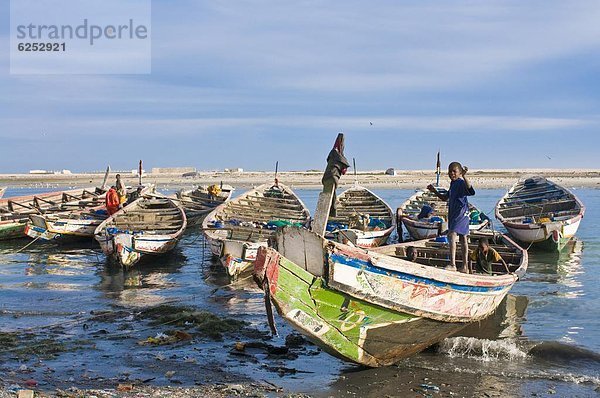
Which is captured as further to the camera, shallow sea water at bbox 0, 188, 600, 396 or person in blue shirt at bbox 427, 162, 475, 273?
person in blue shirt at bbox 427, 162, 475, 273

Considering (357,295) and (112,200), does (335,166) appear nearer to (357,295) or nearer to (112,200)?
(357,295)

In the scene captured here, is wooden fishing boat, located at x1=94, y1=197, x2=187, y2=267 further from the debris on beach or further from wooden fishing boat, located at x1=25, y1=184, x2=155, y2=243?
the debris on beach

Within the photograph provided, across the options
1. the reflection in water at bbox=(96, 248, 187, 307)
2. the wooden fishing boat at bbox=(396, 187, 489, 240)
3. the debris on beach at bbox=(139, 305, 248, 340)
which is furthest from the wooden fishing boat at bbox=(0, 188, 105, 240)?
the wooden fishing boat at bbox=(396, 187, 489, 240)

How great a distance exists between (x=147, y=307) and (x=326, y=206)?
21.8 feet

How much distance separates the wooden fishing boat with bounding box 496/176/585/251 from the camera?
20516 millimetres

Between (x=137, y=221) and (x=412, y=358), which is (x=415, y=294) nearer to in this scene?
(x=412, y=358)

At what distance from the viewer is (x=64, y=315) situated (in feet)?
41.9

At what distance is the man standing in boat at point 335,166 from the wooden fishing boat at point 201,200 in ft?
65.0

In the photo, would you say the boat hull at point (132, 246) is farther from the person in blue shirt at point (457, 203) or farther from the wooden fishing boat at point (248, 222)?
the person in blue shirt at point (457, 203)

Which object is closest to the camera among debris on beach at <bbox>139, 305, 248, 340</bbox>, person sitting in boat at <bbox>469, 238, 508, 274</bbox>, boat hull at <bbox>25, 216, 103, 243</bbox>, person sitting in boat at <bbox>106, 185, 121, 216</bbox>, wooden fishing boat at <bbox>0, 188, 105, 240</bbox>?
debris on beach at <bbox>139, 305, 248, 340</bbox>

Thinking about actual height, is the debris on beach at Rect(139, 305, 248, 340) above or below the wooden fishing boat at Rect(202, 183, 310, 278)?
below

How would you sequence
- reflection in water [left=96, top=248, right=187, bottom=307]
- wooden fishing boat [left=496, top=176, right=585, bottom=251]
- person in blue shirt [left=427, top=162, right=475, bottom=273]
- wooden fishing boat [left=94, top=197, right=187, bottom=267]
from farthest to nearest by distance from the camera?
1. wooden fishing boat [left=496, top=176, right=585, bottom=251]
2. wooden fishing boat [left=94, top=197, right=187, bottom=267]
3. reflection in water [left=96, top=248, right=187, bottom=307]
4. person in blue shirt [left=427, top=162, right=475, bottom=273]

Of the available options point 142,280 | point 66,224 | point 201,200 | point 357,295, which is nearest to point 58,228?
point 66,224

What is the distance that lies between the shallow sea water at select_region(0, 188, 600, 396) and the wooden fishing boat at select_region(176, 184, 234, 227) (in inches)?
352
